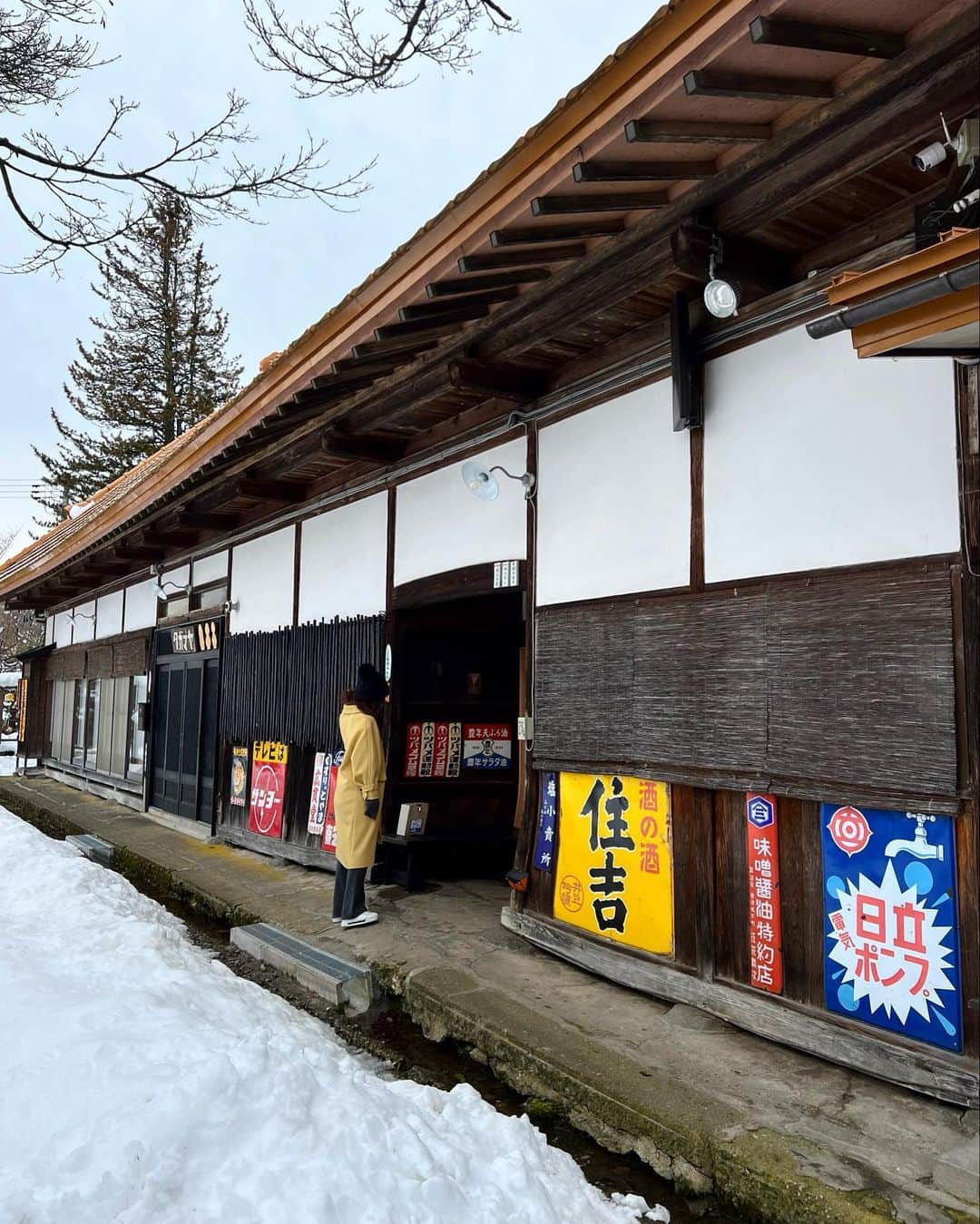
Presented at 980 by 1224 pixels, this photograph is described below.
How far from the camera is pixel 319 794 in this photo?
8.30m

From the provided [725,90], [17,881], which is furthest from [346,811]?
[725,90]

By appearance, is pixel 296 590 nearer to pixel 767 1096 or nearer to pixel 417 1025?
pixel 417 1025

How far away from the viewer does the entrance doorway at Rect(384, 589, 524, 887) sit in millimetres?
7480

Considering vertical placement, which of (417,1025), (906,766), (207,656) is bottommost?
(417,1025)

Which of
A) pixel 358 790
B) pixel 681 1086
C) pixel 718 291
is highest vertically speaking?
pixel 718 291

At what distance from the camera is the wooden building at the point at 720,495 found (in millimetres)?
3332

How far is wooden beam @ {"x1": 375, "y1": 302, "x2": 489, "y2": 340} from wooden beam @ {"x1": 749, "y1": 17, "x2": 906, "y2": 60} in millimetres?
2541

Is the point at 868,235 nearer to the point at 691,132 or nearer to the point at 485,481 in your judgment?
the point at 691,132

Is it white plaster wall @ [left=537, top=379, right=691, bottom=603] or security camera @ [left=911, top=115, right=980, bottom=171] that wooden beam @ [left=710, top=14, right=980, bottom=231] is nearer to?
security camera @ [left=911, top=115, right=980, bottom=171]

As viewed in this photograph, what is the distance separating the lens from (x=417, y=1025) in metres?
4.80

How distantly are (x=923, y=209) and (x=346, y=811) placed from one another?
206 inches

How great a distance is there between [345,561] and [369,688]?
2.23 metres

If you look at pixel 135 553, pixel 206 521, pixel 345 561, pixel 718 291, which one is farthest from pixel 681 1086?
pixel 135 553

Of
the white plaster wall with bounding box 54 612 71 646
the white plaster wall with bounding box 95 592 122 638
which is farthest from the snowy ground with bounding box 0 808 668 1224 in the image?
the white plaster wall with bounding box 54 612 71 646
